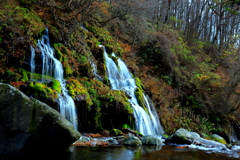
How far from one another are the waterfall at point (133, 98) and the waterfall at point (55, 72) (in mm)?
3205

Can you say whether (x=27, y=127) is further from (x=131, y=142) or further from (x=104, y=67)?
(x=104, y=67)

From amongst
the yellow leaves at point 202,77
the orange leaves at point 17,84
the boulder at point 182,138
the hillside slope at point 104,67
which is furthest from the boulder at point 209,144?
the yellow leaves at point 202,77

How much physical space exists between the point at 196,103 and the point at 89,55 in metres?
8.93

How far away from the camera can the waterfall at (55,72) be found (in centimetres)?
823

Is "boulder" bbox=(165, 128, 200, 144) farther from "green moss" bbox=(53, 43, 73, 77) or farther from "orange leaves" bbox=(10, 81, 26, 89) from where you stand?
"orange leaves" bbox=(10, 81, 26, 89)

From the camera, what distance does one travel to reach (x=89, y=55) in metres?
12.6

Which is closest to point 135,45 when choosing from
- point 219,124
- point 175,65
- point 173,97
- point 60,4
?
point 175,65

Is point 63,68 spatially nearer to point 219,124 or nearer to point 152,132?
point 152,132

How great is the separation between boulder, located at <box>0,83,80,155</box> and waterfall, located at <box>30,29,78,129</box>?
9.68 ft

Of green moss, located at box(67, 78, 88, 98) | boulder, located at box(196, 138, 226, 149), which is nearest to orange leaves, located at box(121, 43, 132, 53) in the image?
green moss, located at box(67, 78, 88, 98)

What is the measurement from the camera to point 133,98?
11648mm

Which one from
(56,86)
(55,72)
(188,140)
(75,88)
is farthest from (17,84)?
(188,140)

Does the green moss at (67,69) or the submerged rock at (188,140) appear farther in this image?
the green moss at (67,69)

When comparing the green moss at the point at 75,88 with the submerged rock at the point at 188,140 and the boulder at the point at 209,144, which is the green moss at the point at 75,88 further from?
the boulder at the point at 209,144
